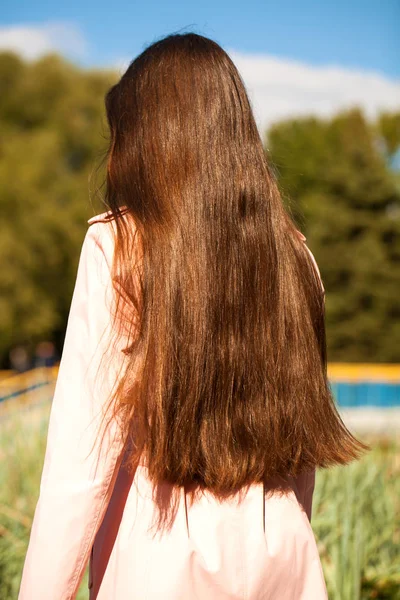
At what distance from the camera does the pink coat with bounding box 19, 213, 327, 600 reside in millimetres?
1242

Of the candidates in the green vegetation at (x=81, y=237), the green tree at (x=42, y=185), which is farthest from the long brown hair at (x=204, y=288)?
the green tree at (x=42, y=185)

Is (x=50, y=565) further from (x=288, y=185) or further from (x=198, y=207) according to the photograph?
(x=288, y=185)

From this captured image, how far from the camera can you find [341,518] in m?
2.93

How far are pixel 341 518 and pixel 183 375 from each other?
6.10 ft

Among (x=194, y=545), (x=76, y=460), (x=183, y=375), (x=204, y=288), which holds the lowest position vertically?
(x=194, y=545)

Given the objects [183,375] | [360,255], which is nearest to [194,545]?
[183,375]

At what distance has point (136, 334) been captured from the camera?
4.34 feet

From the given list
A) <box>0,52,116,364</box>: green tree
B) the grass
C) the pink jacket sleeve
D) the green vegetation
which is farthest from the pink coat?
<box>0,52,116,364</box>: green tree

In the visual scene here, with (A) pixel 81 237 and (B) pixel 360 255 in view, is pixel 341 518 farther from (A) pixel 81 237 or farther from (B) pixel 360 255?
(A) pixel 81 237

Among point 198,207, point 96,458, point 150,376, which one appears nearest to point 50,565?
point 96,458

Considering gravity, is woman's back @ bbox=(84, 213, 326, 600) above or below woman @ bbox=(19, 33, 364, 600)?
below

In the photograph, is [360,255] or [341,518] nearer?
[341,518]

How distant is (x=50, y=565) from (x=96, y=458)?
18cm

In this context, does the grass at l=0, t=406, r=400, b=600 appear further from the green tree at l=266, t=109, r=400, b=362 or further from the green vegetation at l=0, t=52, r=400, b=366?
the green tree at l=266, t=109, r=400, b=362
